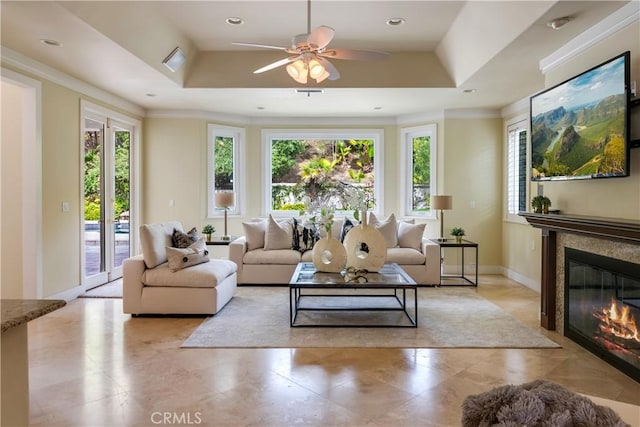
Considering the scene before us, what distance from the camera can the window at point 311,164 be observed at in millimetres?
7629

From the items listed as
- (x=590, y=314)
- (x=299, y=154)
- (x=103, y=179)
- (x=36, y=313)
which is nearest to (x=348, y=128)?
(x=299, y=154)

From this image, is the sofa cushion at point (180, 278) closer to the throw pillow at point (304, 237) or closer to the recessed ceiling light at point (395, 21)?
the throw pillow at point (304, 237)

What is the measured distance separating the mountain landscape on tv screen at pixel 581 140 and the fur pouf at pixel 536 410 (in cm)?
243

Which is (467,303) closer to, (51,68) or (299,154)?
(299,154)

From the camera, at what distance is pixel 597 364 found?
313 cm

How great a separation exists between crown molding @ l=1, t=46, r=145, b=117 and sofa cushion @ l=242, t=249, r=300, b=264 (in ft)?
9.52

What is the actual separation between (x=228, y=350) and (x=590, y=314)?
2942 millimetres

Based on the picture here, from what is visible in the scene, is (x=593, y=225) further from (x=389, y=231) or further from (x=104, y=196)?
(x=104, y=196)

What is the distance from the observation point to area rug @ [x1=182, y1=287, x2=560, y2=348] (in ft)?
11.6

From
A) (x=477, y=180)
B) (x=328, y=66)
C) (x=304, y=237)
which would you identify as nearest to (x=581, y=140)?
(x=328, y=66)

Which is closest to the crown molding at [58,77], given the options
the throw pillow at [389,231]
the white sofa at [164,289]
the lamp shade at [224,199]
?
the lamp shade at [224,199]

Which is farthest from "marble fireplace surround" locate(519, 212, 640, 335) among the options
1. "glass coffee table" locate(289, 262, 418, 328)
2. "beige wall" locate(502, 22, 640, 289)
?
"glass coffee table" locate(289, 262, 418, 328)

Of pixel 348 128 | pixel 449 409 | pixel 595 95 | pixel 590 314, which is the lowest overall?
pixel 449 409

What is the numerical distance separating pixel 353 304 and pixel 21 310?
12.0ft
